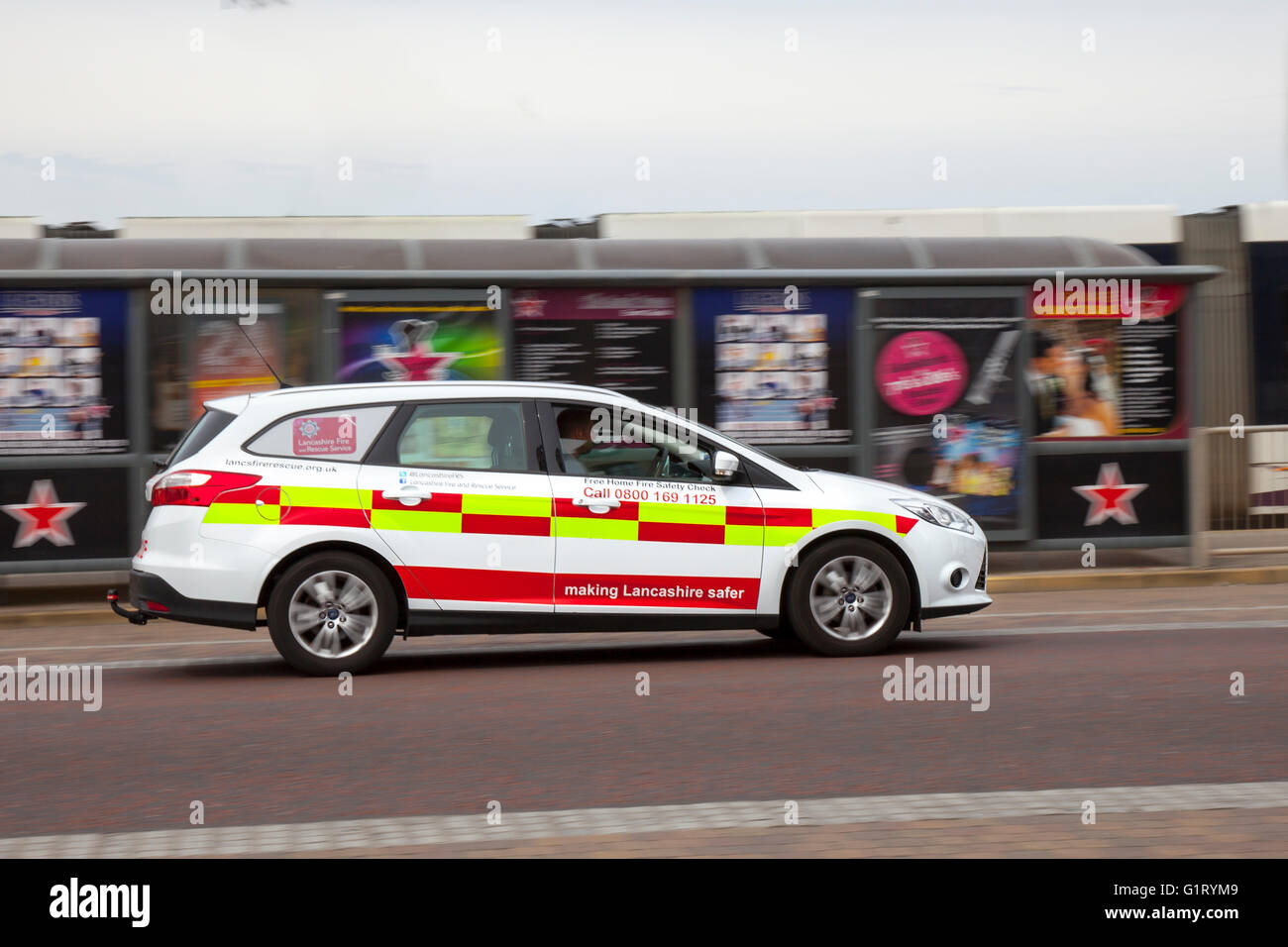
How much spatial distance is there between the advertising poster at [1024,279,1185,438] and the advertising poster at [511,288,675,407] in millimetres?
3426

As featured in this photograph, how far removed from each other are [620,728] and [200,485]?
3025mm

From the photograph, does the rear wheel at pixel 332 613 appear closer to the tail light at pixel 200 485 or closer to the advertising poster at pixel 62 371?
the tail light at pixel 200 485

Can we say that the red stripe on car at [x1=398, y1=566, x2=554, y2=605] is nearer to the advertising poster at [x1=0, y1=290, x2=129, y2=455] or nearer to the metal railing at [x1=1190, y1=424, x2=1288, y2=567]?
the advertising poster at [x1=0, y1=290, x2=129, y2=455]

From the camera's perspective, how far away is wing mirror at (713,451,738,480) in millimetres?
9117

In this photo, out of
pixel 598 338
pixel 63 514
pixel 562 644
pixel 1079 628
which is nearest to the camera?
pixel 562 644

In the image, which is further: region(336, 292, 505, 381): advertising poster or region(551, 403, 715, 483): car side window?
region(336, 292, 505, 381): advertising poster

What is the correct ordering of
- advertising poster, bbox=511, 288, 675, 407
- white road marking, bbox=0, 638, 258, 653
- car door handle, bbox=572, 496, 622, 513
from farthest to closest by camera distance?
advertising poster, bbox=511, 288, 675, 407 < white road marking, bbox=0, 638, 258, 653 < car door handle, bbox=572, 496, 622, 513

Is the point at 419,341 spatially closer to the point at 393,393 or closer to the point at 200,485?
the point at 393,393

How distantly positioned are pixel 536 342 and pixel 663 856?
9290 mm

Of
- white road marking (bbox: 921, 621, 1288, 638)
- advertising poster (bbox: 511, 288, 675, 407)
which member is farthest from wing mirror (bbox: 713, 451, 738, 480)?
advertising poster (bbox: 511, 288, 675, 407)

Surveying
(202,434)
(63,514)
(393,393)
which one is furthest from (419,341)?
(202,434)

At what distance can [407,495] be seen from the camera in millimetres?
8961

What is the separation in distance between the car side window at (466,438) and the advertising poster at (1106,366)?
6.83 metres

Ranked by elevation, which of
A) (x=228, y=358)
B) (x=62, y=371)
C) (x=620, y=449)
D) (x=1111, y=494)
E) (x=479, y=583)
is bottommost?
(x=479, y=583)
